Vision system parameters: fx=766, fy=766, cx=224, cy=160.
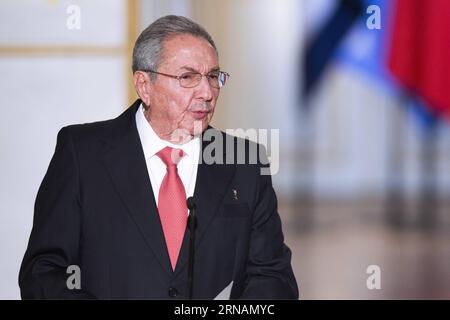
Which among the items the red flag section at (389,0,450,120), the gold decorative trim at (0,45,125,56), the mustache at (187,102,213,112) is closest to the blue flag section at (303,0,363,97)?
the red flag section at (389,0,450,120)

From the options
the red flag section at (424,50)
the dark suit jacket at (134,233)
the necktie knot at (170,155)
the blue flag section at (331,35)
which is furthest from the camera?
the red flag section at (424,50)

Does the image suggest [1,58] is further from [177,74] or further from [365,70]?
[365,70]

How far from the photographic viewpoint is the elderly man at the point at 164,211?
171 centimetres

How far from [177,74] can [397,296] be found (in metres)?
3.59

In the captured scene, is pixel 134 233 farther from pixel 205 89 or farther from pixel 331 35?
pixel 331 35

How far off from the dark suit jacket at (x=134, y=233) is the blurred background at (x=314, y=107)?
134cm

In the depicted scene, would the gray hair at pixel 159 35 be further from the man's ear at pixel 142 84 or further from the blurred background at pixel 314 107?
the blurred background at pixel 314 107

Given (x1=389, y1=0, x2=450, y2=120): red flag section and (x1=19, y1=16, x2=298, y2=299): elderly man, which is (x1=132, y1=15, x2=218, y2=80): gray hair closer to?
(x1=19, y1=16, x2=298, y2=299): elderly man

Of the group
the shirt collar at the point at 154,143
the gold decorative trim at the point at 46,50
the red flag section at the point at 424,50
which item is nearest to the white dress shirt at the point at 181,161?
the shirt collar at the point at 154,143

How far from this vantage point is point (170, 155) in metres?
1.83

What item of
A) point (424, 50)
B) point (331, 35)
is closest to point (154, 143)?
point (331, 35)

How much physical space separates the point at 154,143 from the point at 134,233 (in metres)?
0.25

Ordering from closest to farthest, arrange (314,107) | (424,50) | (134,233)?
(134,233), (424,50), (314,107)

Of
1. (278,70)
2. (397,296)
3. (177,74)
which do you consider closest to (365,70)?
(278,70)
